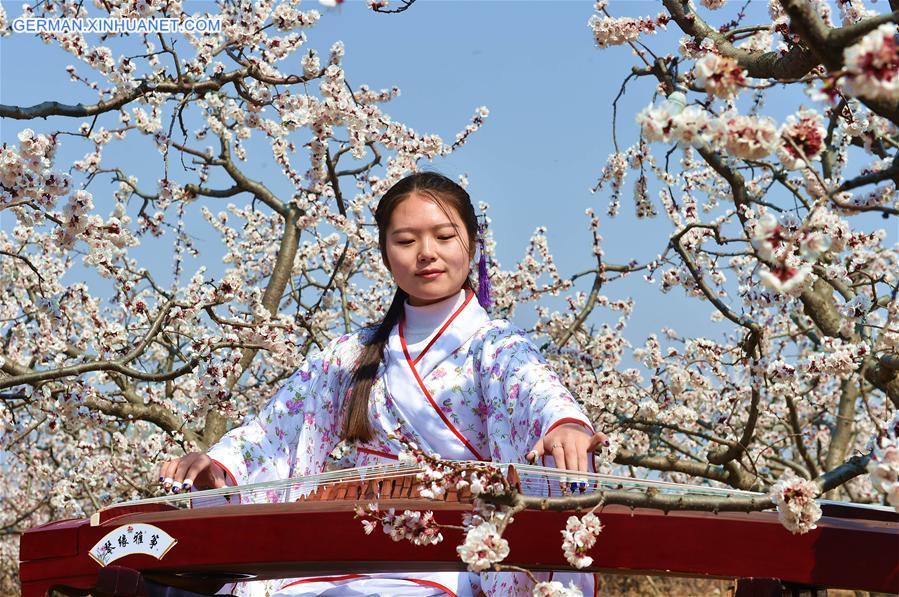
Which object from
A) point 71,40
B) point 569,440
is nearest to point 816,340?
point 569,440

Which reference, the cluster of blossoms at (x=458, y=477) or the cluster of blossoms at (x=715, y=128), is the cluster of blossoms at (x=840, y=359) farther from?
the cluster of blossoms at (x=715, y=128)

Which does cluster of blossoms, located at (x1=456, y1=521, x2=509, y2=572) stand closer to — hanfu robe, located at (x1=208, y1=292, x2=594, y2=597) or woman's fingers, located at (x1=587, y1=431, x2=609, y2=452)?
woman's fingers, located at (x1=587, y1=431, x2=609, y2=452)

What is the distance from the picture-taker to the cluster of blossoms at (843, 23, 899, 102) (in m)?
1.06

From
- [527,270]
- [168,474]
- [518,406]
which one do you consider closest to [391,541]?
[518,406]

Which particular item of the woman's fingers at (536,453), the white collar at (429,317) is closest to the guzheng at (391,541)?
the woman's fingers at (536,453)

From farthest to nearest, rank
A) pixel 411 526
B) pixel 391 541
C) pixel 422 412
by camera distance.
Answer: pixel 422 412 → pixel 391 541 → pixel 411 526

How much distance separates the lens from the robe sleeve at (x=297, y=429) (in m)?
2.71

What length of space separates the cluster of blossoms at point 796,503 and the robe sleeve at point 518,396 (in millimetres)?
633

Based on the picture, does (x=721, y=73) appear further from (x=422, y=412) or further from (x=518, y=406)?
(x=422, y=412)

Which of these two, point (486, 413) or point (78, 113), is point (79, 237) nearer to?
point (78, 113)

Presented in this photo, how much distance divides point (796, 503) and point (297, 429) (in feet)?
5.55

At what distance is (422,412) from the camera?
8.53 feet

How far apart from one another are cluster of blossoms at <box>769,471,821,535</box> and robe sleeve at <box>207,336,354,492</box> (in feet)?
5.13

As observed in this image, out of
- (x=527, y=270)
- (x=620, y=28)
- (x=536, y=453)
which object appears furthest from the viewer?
(x=527, y=270)
